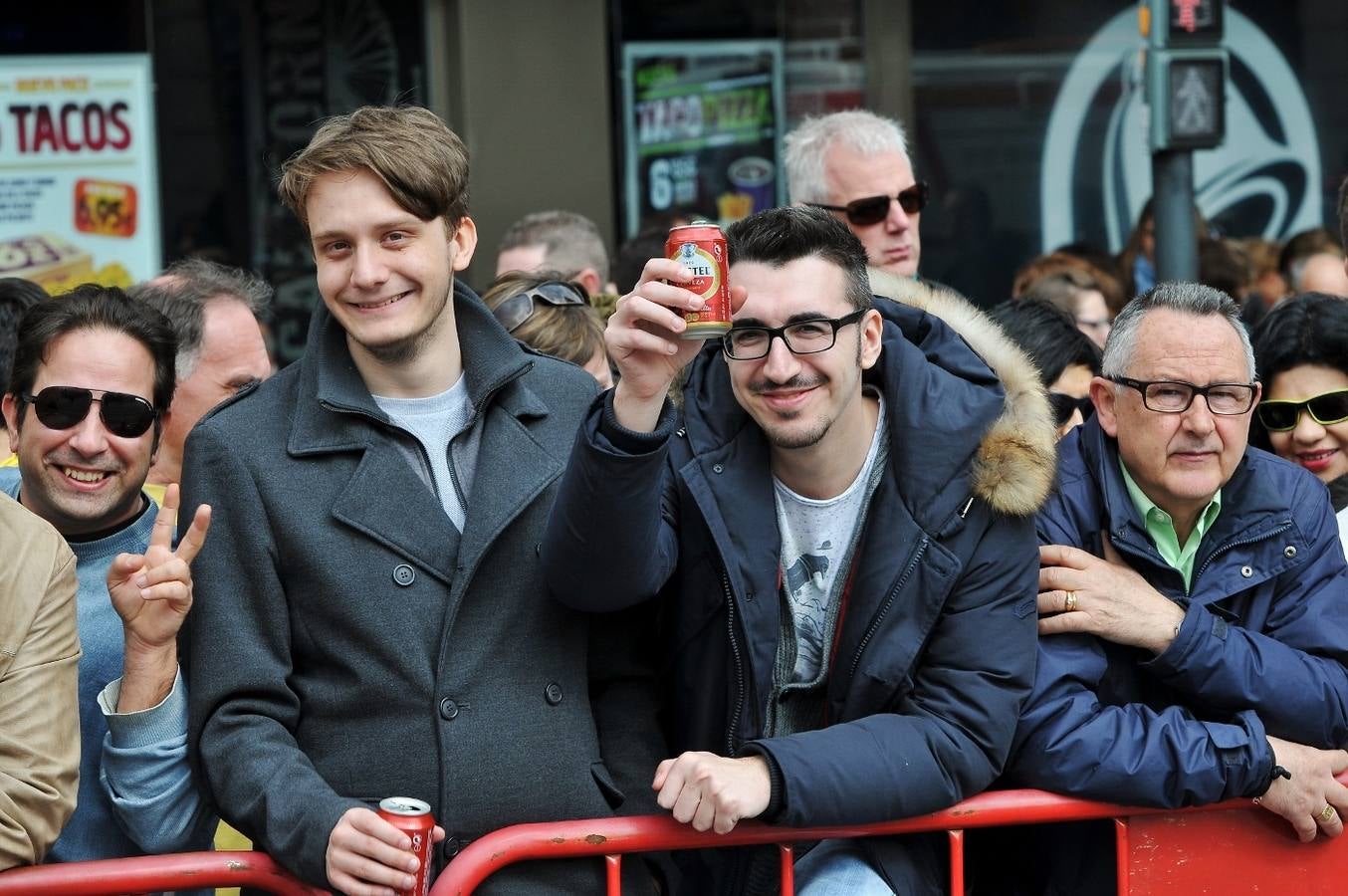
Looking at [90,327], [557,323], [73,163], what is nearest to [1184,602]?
[557,323]

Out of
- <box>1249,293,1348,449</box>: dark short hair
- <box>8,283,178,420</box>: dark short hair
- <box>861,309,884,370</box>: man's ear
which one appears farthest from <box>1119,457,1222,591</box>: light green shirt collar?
<box>8,283,178,420</box>: dark short hair

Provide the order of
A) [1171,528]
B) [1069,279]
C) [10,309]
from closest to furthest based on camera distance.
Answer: [1171,528], [10,309], [1069,279]

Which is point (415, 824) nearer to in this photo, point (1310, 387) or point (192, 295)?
point (192, 295)

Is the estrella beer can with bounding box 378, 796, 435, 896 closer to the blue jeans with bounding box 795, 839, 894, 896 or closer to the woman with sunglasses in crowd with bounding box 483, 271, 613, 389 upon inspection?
the blue jeans with bounding box 795, 839, 894, 896

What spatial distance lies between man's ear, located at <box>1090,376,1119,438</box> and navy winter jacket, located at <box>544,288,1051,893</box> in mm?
476

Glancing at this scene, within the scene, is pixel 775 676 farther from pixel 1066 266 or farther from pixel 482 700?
pixel 1066 266

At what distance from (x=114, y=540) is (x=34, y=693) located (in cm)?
65

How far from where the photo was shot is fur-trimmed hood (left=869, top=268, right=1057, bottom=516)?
3594 millimetres

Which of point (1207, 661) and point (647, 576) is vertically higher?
point (647, 576)

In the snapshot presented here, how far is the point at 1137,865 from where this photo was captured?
145 inches

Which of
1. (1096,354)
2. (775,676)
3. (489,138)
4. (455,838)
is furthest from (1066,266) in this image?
(455,838)

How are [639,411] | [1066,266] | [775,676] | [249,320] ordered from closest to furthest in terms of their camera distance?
[639,411]
[775,676]
[249,320]
[1066,266]

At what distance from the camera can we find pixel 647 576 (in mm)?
3447

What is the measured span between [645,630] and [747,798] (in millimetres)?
586
